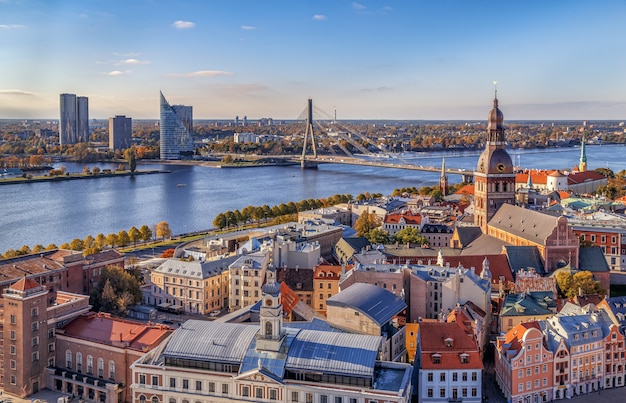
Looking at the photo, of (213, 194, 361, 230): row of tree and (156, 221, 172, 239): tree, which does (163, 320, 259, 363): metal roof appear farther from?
(213, 194, 361, 230): row of tree

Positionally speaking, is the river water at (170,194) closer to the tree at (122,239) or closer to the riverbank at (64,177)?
the riverbank at (64,177)

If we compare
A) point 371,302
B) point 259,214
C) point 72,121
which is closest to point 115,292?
point 371,302

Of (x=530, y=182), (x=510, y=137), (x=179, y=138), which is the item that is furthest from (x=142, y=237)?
(x=510, y=137)

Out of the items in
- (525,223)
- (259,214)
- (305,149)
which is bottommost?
(259,214)

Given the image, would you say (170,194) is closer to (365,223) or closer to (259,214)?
(259,214)

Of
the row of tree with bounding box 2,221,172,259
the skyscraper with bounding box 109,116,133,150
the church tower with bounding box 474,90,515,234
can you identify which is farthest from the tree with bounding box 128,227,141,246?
the skyscraper with bounding box 109,116,133,150

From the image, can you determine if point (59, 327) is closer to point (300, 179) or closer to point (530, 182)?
point (530, 182)
